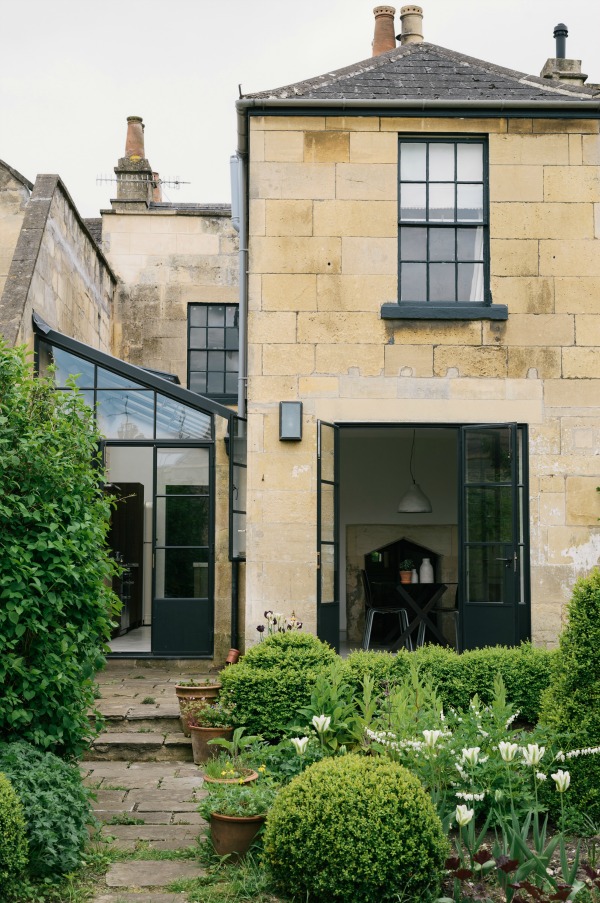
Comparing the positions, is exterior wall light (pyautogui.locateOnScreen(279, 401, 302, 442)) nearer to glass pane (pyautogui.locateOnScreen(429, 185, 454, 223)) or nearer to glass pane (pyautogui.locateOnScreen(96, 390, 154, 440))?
glass pane (pyautogui.locateOnScreen(96, 390, 154, 440))

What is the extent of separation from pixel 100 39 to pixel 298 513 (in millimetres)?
5814

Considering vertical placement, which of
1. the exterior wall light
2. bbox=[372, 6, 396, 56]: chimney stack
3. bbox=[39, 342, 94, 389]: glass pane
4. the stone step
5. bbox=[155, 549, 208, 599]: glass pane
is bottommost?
the stone step

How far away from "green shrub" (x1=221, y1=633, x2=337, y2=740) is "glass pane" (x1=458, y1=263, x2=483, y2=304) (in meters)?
4.24

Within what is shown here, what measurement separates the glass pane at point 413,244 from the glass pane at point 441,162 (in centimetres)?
56

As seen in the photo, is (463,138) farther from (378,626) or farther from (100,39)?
(378,626)

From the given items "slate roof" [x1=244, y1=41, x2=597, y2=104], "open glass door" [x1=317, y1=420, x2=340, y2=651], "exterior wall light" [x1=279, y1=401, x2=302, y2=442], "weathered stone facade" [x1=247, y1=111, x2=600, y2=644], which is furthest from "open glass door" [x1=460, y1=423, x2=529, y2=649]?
"slate roof" [x1=244, y1=41, x2=597, y2=104]

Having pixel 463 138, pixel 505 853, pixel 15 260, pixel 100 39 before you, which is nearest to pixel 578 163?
pixel 463 138

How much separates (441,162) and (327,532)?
3.95m

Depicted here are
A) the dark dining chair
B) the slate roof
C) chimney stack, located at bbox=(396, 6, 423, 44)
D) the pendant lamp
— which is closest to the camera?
the slate roof

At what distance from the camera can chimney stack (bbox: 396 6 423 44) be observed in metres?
12.4

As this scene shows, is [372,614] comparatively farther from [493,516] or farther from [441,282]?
[441,282]

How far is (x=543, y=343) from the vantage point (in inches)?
380

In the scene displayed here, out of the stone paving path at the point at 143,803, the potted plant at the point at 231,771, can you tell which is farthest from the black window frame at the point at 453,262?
the potted plant at the point at 231,771

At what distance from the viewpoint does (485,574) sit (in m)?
9.39
